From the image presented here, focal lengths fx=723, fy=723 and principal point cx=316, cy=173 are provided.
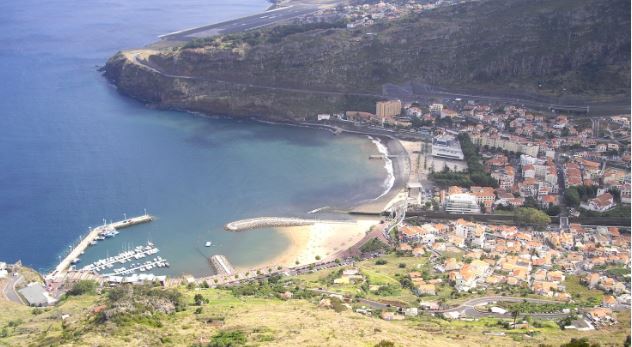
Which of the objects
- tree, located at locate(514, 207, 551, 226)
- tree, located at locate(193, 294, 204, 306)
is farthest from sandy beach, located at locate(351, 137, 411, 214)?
tree, located at locate(193, 294, 204, 306)

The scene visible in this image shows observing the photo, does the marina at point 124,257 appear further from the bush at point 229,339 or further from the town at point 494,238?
the bush at point 229,339

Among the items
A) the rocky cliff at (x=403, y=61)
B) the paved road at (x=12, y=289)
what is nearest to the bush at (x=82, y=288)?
the paved road at (x=12, y=289)

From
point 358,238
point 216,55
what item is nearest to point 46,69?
point 216,55

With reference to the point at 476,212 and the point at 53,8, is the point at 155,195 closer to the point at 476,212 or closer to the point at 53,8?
the point at 476,212

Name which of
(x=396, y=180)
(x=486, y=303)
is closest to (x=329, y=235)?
(x=396, y=180)

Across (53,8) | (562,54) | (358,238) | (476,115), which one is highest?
(53,8)

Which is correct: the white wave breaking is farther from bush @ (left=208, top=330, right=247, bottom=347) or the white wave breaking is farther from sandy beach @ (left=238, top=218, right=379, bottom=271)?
bush @ (left=208, top=330, right=247, bottom=347)
